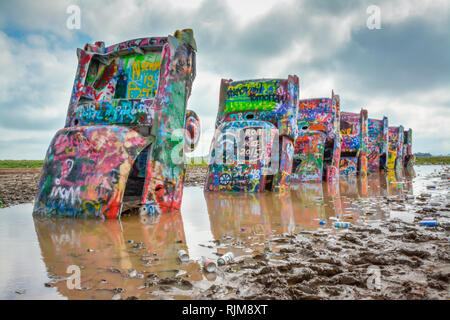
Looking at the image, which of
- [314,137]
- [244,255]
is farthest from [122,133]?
[314,137]

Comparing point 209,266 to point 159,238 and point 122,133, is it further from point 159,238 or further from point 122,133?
point 122,133

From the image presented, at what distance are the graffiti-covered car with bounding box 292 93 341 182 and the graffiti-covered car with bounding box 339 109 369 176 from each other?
15.0 feet

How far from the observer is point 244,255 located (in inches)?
150

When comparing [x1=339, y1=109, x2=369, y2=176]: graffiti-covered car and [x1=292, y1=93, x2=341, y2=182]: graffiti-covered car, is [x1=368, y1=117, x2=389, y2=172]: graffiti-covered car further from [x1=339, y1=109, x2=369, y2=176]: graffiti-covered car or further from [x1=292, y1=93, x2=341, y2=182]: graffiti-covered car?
[x1=292, y1=93, x2=341, y2=182]: graffiti-covered car

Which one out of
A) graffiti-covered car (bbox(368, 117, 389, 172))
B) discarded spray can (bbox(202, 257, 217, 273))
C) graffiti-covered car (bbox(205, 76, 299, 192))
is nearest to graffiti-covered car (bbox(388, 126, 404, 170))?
graffiti-covered car (bbox(368, 117, 389, 172))

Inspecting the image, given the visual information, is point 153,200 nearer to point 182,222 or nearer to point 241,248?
point 182,222

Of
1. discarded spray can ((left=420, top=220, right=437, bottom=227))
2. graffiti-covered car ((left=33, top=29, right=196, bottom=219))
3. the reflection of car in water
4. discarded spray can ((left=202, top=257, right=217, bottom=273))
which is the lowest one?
the reflection of car in water

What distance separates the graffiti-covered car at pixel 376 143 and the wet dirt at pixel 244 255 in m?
20.0

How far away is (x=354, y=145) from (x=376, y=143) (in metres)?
6.54

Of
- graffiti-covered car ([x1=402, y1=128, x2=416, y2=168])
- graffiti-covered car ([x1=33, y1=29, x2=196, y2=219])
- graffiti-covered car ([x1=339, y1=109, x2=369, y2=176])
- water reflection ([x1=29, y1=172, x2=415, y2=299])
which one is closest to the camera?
water reflection ([x1=29, y1=172, x2=415, y2=299])

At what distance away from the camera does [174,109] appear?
7094 millimetres

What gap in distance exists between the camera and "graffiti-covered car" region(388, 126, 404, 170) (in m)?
28.5
